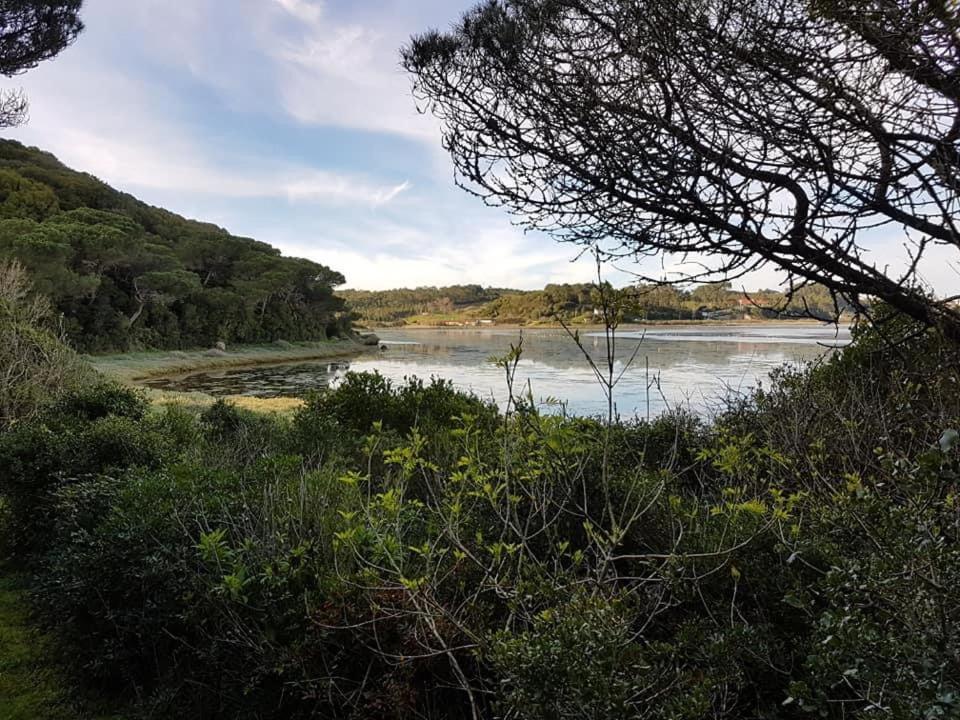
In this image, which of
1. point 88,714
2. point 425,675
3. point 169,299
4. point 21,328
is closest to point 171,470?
point 88,714

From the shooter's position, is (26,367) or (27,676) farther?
(26,367)

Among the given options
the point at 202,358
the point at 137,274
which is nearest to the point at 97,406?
the point at 202,358

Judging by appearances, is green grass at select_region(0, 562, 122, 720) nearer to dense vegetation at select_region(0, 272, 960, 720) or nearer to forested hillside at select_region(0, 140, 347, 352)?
dense vegetation at select_region(0, 272, 960, 720)

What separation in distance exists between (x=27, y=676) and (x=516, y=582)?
2.63 m

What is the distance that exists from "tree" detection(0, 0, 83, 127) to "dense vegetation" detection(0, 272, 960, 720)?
240 inches

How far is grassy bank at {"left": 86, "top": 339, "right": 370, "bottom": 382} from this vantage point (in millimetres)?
23720

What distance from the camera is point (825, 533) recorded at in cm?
248

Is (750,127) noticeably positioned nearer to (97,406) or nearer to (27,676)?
(27,676)

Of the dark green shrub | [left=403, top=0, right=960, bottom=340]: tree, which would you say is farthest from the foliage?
[left=403, top=0, right=960, bottom=340]: tree

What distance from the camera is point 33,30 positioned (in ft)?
26.2

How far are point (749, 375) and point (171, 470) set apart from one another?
49.4 feet

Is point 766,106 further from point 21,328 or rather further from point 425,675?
point 21,328

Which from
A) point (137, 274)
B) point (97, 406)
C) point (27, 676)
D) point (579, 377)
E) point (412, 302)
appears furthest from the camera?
point (412, 302)

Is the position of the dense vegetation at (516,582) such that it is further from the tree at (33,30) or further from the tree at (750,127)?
the tree at (33,30)
